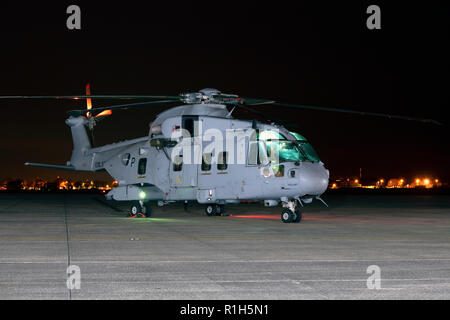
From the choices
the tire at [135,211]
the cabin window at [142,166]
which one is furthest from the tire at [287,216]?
the cabin window at [142,166]

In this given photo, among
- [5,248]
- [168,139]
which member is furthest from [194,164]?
[5,248]

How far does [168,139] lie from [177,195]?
2410 millimetres

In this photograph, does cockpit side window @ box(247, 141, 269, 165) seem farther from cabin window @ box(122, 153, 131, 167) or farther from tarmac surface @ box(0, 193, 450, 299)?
cabin window @ box(122, 153, 131, 167)

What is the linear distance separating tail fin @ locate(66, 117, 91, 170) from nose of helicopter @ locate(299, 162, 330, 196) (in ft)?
45.8

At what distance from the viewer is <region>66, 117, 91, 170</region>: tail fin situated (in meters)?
29.7

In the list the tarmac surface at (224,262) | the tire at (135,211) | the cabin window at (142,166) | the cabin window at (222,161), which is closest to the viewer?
the tarmac surface at (224,262)

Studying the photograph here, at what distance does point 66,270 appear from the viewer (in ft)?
30.7

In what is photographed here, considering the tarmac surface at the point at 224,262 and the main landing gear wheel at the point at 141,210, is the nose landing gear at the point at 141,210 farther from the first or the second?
the tarmac surface at the point at 224,262

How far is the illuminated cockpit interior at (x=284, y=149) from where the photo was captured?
65.8 ft

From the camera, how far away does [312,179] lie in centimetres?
1961
